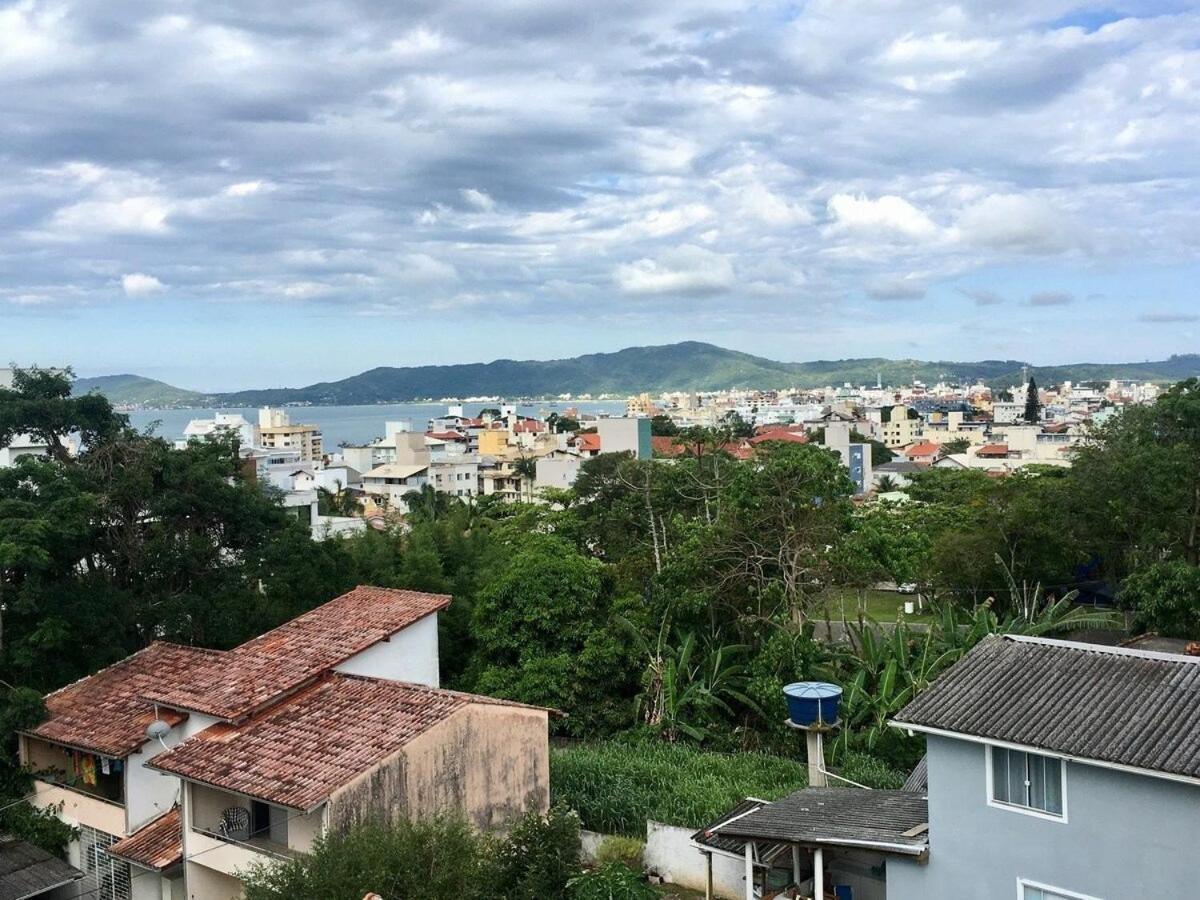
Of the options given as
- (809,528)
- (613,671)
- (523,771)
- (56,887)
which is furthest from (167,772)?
(809,528)

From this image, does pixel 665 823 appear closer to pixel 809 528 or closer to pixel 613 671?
pixel 613 671

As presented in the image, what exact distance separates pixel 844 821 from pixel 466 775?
16.7 feet

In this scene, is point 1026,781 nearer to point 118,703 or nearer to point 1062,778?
point 1062,778

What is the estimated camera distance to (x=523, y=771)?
1574 centimetres

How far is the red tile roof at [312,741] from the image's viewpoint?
13500 mm

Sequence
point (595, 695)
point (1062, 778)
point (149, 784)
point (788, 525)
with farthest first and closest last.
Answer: point (788, 525) < point (595, 695) < point (149, 784) < point (1062, 778)

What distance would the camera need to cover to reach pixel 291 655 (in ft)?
57.0

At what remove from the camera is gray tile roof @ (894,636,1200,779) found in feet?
34.5

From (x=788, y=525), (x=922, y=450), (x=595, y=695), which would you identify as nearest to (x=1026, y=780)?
(x=595, y=695)

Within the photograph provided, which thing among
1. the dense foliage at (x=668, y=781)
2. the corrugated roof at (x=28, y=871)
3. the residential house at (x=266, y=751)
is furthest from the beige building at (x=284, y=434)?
the corrugated roof at (x=28, y=871)

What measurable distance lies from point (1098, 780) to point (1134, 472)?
70.8 feet

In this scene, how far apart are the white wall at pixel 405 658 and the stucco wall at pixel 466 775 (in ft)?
9.13

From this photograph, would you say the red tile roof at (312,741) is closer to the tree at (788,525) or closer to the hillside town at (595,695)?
the hillside town at (595,695)

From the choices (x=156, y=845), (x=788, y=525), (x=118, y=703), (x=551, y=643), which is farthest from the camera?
(x=788, y=525)
